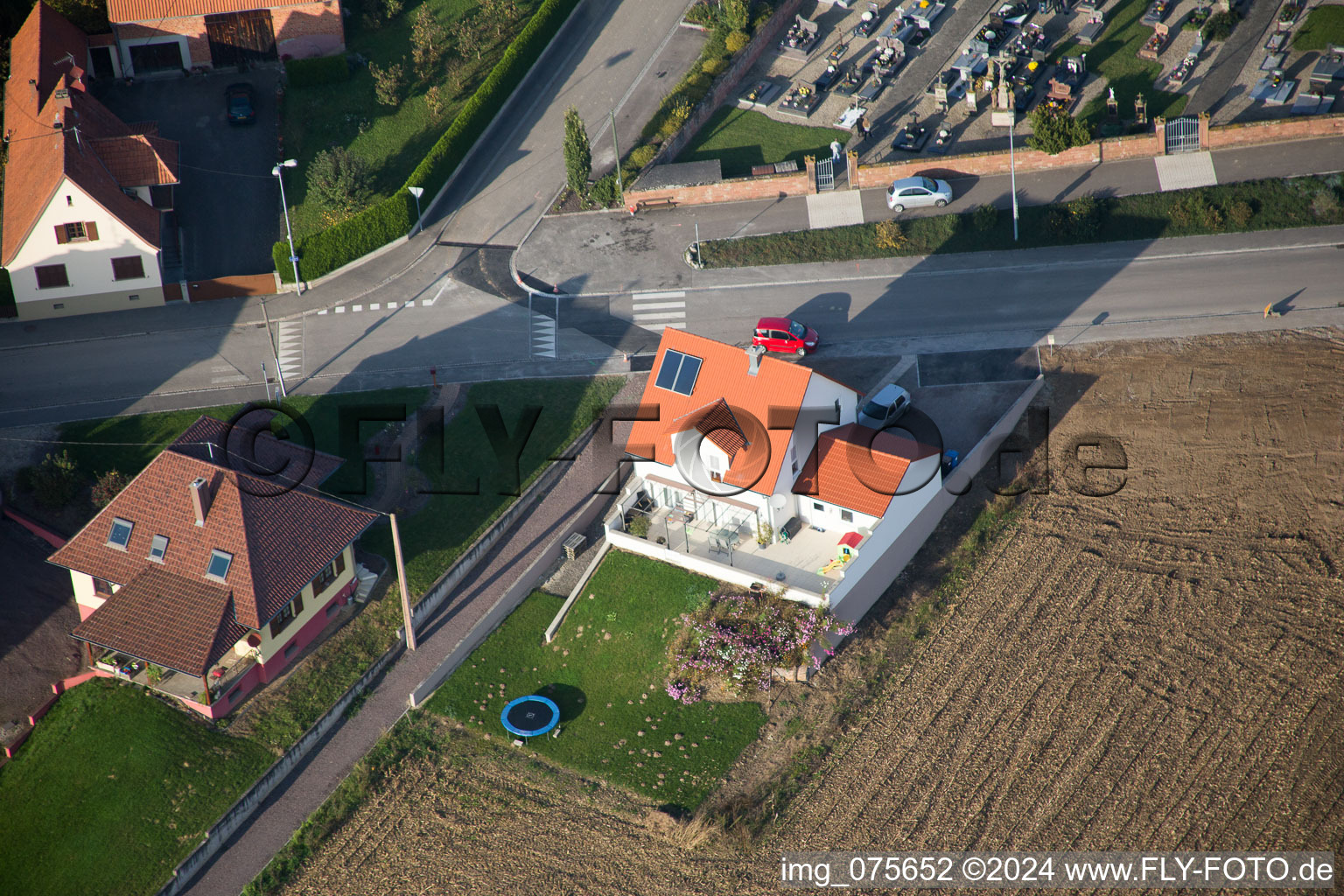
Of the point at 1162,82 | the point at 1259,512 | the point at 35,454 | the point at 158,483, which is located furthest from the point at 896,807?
the point at 1162,82

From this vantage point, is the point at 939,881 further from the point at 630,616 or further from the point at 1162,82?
the point at 1162,82

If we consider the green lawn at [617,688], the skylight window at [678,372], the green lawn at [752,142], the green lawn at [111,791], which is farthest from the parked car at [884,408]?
the green lawn at [111,791]

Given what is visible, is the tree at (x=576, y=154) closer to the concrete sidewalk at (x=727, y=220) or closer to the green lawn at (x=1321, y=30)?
the concrete sidewalk at (x=727, y=220)

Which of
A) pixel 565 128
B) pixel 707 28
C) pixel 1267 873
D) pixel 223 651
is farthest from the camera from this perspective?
pixel 707 28

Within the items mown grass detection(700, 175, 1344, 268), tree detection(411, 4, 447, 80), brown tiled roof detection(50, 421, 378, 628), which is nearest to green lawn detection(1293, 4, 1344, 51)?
mown grass detection(700, 175, 1344, 268)

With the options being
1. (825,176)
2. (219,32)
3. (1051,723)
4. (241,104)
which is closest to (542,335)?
(825,176)

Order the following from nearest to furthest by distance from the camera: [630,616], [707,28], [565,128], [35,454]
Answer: [630,616], [35,454], [565,128], [707,28]
